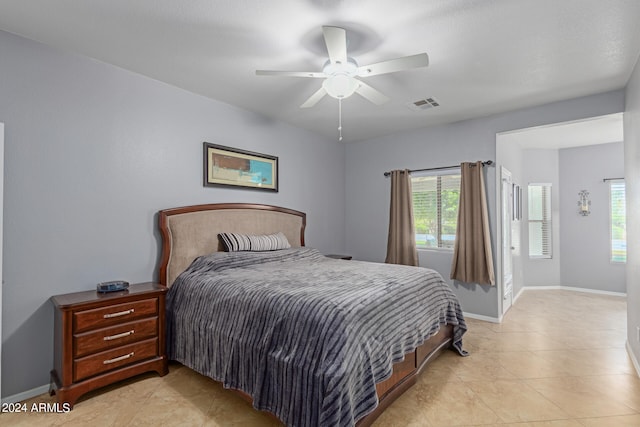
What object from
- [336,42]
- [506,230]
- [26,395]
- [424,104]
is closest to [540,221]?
[506,230]

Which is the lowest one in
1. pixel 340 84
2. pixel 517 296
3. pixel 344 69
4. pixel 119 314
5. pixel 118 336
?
pixel 517 296

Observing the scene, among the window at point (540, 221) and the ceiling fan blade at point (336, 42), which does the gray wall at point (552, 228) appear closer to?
the window at point (540, 221)

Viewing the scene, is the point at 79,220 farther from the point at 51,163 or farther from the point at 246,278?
the point at 246,278

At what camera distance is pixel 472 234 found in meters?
4.07

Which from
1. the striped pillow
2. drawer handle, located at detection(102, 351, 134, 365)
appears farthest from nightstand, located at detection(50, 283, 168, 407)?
the striped pillow

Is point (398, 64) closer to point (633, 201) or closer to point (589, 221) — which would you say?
point (633, 201)

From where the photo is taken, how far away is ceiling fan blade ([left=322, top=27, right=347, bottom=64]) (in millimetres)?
1882

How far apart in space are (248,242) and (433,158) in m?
2.84

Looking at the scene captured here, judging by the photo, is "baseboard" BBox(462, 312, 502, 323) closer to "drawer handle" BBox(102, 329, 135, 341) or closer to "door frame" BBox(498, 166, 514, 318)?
"door frame" BBox(498, 166, 514, 318)

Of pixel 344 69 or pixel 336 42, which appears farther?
pixel 344 69

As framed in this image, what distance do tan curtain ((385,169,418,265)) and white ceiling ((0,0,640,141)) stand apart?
61.3 inches

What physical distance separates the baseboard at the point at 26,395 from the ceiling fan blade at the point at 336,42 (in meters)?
→ 3.20

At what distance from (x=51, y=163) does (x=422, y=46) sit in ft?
9.73

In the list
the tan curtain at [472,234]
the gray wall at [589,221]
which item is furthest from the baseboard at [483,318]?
the gray wall at [589,221]
